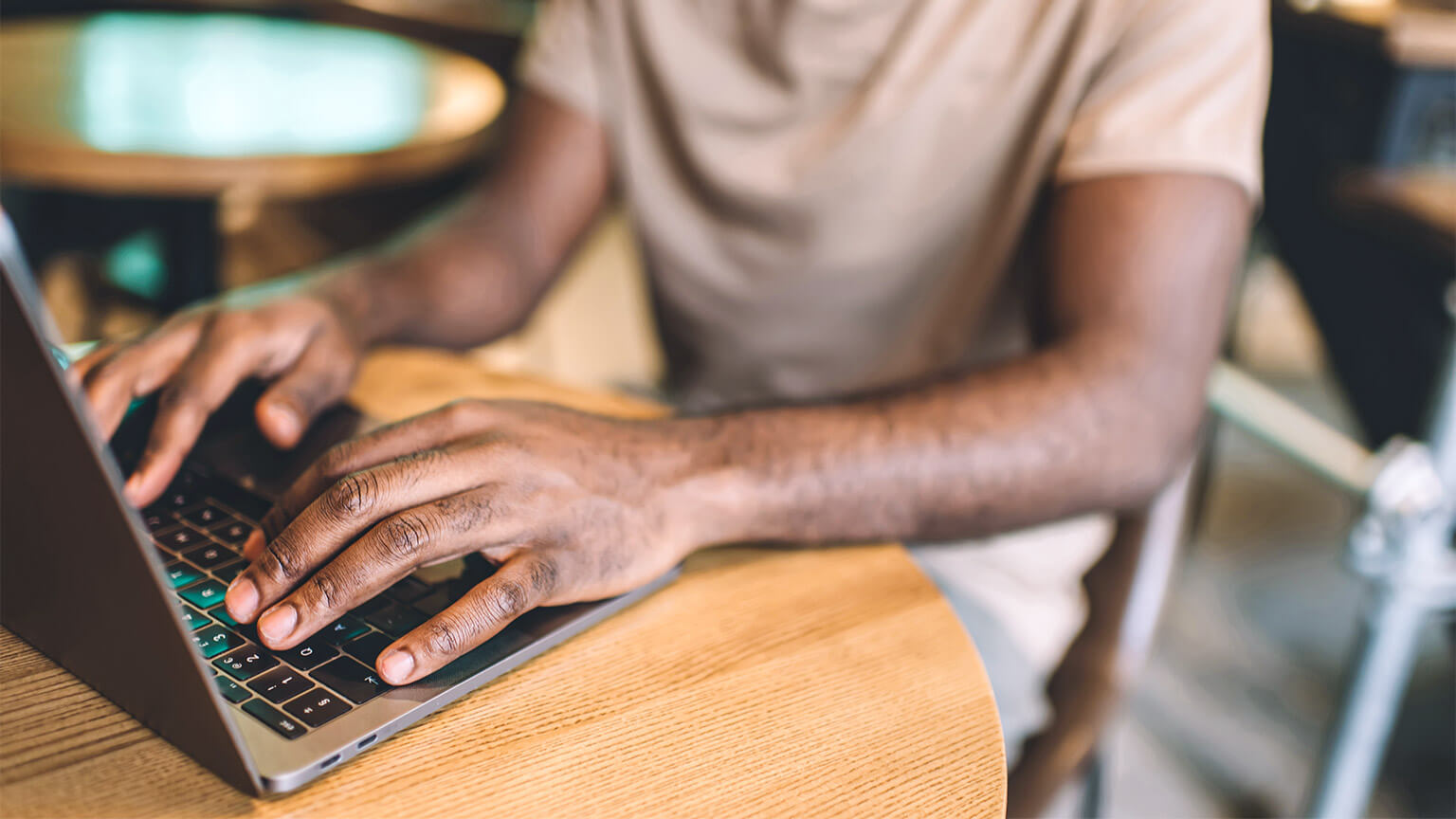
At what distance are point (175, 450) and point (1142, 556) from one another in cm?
72

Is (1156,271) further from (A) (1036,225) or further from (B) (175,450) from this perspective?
(B) (175,450)

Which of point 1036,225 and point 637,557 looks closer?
point 637,557

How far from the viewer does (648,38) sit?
1.08 meters

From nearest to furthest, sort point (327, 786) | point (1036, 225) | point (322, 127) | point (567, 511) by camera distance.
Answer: point (327, 786) < point (567, 511) < point (1036, 225) < point (322, 127)

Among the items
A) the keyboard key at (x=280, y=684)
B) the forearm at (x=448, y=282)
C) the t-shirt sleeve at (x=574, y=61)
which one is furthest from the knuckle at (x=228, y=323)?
the t-shirt sleeve at (x=574, y=61)

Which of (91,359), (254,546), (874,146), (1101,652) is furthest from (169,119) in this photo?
(1101,652)

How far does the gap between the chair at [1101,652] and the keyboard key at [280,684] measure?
23.9 inches

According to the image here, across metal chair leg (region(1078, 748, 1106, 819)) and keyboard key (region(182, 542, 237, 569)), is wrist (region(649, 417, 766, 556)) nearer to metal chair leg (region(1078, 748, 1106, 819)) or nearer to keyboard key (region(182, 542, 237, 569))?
keyboard key (region(182, 542, 237, 569))

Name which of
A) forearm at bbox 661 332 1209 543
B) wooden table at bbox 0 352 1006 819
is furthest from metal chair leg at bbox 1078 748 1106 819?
wooden table at bbox 0 352 1006 819

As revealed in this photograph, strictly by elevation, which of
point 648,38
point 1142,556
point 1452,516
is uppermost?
point 648,38

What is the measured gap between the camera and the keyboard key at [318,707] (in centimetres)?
44

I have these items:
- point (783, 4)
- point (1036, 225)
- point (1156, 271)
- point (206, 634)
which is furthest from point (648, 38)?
point (206, 634)

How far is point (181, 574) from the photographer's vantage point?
52 centimetres

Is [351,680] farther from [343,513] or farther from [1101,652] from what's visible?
[1101,652]
